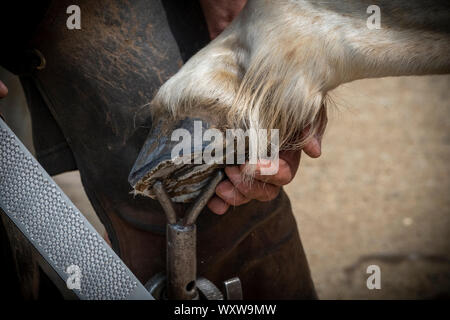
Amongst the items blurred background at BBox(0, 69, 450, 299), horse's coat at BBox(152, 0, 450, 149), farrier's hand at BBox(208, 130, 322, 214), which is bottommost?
blurred background at BBox(0, 69, 450, 299)

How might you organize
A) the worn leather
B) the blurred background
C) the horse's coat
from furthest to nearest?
1. the blurred background
2. the worn leather
3. the horse's coat

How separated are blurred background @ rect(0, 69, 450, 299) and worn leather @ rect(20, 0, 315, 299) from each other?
50 cm

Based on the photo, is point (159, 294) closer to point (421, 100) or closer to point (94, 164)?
point (94, 164)

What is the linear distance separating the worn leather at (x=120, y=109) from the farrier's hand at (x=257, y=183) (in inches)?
3.0

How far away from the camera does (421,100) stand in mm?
2754

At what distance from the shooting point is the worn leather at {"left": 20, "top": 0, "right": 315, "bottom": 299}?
2.01 ft

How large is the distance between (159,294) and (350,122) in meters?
2.21

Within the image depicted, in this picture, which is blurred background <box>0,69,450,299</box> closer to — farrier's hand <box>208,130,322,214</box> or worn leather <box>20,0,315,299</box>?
worn leather <box>20,0,315,299</box>

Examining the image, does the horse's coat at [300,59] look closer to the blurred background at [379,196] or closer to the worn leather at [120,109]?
the worn leather at [120,109]

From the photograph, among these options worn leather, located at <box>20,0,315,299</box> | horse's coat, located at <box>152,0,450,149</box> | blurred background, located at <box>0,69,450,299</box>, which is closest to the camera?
horse's coat, located at <box>152,0,450,149</box>

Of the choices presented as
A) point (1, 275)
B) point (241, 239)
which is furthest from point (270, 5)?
point (1, 275)

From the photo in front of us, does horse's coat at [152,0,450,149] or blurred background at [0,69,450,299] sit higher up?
horse's coat at [152,0,450,149]

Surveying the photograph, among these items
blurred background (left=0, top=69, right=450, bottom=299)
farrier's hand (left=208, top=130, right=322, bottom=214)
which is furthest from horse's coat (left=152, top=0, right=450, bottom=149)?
blurred background (left=0, top=69, right=450, bottom=299)

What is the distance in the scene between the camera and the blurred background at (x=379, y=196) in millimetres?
1626
